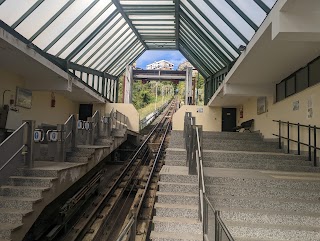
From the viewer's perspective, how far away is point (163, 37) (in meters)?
20.6

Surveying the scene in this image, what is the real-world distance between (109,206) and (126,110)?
11.9m

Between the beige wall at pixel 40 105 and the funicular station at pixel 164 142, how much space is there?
0.20 feet

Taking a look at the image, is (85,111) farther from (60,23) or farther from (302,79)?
(302,79)

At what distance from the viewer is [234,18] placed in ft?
32.2

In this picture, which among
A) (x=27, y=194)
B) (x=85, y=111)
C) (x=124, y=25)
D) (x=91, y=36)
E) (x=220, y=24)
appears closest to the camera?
(x=27, y=194)

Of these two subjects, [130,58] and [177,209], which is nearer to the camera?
[177,209]

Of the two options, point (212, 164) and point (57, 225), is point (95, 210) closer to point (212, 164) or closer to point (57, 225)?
point (57, 225)

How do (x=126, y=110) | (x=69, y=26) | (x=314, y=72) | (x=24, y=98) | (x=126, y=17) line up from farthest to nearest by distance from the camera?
(x=126, y=110) → (x=126, y=17) → (x=24, y=98) → (x=69, y=26) → (x=314, y=72)

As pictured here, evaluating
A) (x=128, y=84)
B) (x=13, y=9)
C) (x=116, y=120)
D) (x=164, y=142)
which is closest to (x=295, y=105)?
(x=116, y=120)

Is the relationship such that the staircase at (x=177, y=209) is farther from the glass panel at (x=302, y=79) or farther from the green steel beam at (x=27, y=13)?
the green steel beam at (x=27, y=13)

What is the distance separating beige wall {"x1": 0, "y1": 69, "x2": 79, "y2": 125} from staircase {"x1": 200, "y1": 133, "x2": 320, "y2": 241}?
6.37 meters

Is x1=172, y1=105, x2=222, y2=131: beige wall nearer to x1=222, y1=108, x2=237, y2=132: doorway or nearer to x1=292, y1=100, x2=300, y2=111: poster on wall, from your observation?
x1=222, y1=108, x2=237, y2=132: doorway

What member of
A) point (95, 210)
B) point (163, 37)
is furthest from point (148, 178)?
point (163, 37)

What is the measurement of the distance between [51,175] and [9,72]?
6128 mm
